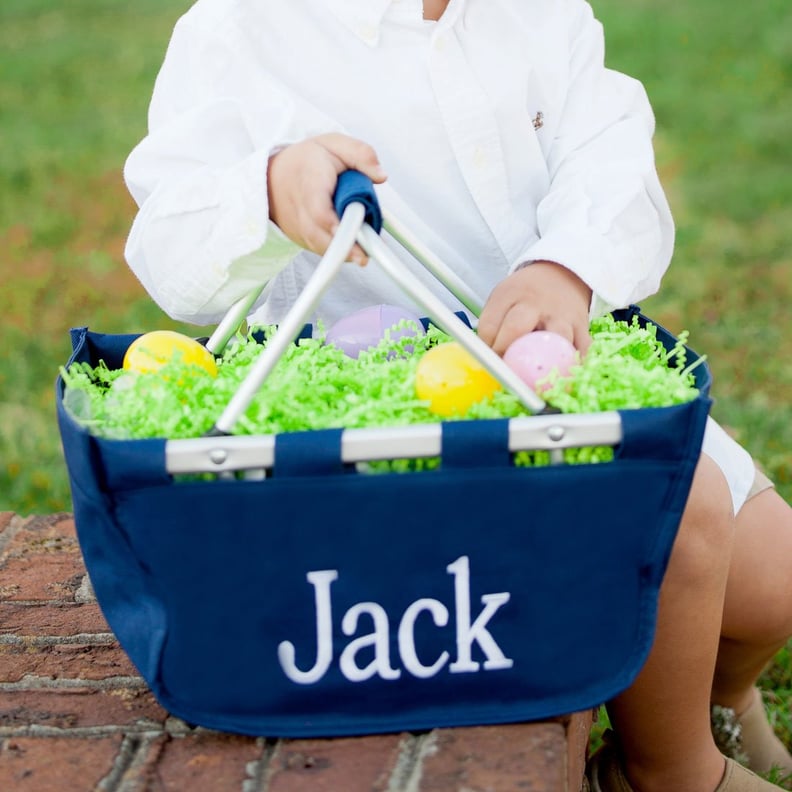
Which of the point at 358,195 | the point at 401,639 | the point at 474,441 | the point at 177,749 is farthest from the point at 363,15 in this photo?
the point at 177,749

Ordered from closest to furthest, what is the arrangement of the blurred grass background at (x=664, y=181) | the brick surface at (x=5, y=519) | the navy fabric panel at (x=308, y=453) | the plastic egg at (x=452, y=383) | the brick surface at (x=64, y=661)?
1. the navy fabric panel at (x=308, y=453)
2. the plastic egg at (x=452, y=383)
3. the brick surface at (x=64, y=661)
4. the brick surface at (x=5, y=519)
5. the blurred grass background at (x=664, y=181)

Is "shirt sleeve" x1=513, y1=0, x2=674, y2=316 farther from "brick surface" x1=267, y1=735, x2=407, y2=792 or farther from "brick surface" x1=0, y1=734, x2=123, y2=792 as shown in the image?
"brick surface" x1=0, y1=734, x2=123, y2=792

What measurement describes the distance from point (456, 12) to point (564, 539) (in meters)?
0.84

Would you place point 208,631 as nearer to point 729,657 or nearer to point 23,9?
point 729,657

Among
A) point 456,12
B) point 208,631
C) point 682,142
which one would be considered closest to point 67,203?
point 682,142

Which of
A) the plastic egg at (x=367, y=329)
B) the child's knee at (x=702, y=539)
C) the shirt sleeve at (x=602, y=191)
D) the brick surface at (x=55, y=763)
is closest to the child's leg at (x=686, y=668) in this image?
the child's knee at (x=702, y=539)

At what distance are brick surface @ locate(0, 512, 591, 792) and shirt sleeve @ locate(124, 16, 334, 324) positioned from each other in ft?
1.59

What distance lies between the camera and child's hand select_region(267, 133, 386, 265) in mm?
1181

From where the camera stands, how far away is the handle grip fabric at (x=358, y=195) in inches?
44.1

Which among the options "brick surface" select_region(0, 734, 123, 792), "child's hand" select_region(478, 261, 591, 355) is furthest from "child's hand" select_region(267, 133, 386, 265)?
"brick surface" select_region(0, 734, 123, 792)

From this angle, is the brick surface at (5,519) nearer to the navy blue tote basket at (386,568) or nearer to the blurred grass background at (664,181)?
the blurred grass background at (664,181)

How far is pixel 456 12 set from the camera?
1606 millimetres

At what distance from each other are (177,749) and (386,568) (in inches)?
13.3

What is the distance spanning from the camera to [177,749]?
1238 millimetres
